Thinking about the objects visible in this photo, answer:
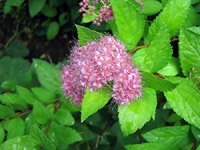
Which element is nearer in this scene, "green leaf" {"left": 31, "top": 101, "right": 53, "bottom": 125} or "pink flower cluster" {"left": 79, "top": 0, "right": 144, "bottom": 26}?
"pink flower cluster" {"left": 79, "top": 0, "right": 144, "bottom": 26}

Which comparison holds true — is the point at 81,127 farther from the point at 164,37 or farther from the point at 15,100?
the point at 164,37

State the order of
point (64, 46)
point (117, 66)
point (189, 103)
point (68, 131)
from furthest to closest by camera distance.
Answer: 1. point (64, 46)
2. point (68, 131)
3. point (189, 103)
4. point (117, 66)

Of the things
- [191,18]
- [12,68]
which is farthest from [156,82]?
[12,68]

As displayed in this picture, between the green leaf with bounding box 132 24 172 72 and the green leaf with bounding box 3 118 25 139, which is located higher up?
the green leaf with bounding box 132 24 172 72

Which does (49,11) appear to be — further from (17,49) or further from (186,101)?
(186,101)

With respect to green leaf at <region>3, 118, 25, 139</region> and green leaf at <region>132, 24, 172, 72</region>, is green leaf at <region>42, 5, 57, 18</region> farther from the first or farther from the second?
green leaf at <region>132, 24, 172, 72</region>

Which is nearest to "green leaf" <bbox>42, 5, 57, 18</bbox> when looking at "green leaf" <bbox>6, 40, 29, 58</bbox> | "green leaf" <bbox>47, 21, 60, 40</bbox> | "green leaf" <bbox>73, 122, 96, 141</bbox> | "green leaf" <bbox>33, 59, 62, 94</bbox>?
"green leaf" <bbox>47, 21, 60, 40</bbox>

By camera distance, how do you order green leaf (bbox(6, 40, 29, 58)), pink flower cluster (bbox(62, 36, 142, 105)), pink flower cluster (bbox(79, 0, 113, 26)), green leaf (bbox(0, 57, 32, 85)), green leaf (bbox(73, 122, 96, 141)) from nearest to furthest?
pink flower cluster (bbox(62, 36, 142, 105)), pink flower cluster (bbox(79, 0, 113, 26)), green leaf (bbox(73, 122, 96, 141)), green leaf (bbox(0, 57, 32, 85)), green leaf (bbox(6, 40, 29, 58))

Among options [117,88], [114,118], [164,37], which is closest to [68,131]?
[114,118]
